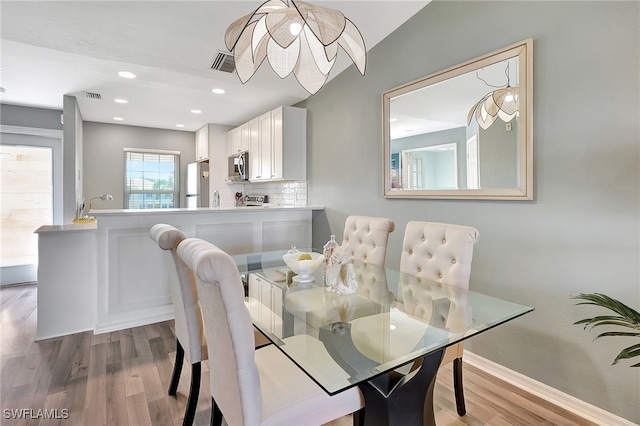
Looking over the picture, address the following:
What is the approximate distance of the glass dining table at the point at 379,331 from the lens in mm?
1036

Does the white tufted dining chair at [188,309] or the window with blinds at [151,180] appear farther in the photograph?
the window with blinds at [151,180]

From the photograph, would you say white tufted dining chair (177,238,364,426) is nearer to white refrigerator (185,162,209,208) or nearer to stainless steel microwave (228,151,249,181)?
stainless steel microwave (228,151,249,181)

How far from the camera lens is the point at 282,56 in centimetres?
175

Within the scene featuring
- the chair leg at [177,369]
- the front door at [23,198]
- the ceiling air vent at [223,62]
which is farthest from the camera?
the front door at [23,198]

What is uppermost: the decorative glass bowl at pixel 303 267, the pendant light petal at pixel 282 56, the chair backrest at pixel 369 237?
the pendant light petal at pixel 282 56

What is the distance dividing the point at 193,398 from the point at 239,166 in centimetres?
380

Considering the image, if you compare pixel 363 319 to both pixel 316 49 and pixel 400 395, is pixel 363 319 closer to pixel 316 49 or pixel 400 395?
pixel 400 395

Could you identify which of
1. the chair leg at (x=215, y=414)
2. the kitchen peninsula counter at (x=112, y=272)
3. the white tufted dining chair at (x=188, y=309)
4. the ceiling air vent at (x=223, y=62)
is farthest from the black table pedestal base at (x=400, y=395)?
the ceiling air vent at (x=223, y=62)

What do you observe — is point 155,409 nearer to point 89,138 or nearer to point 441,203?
point 441,203

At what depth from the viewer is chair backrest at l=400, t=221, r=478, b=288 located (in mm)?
1771

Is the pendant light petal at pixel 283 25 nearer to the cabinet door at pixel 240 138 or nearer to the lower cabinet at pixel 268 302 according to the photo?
the lower cabinet at pixel 268 302

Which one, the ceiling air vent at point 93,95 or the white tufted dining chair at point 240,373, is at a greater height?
the ceiling air vent at point 93,95

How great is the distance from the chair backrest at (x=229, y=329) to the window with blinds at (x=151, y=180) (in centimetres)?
546

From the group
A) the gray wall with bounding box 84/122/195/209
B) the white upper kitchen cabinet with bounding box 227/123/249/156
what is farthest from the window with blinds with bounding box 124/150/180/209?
the white upper kitchen cabinet with bounding box 227/123/249/156
